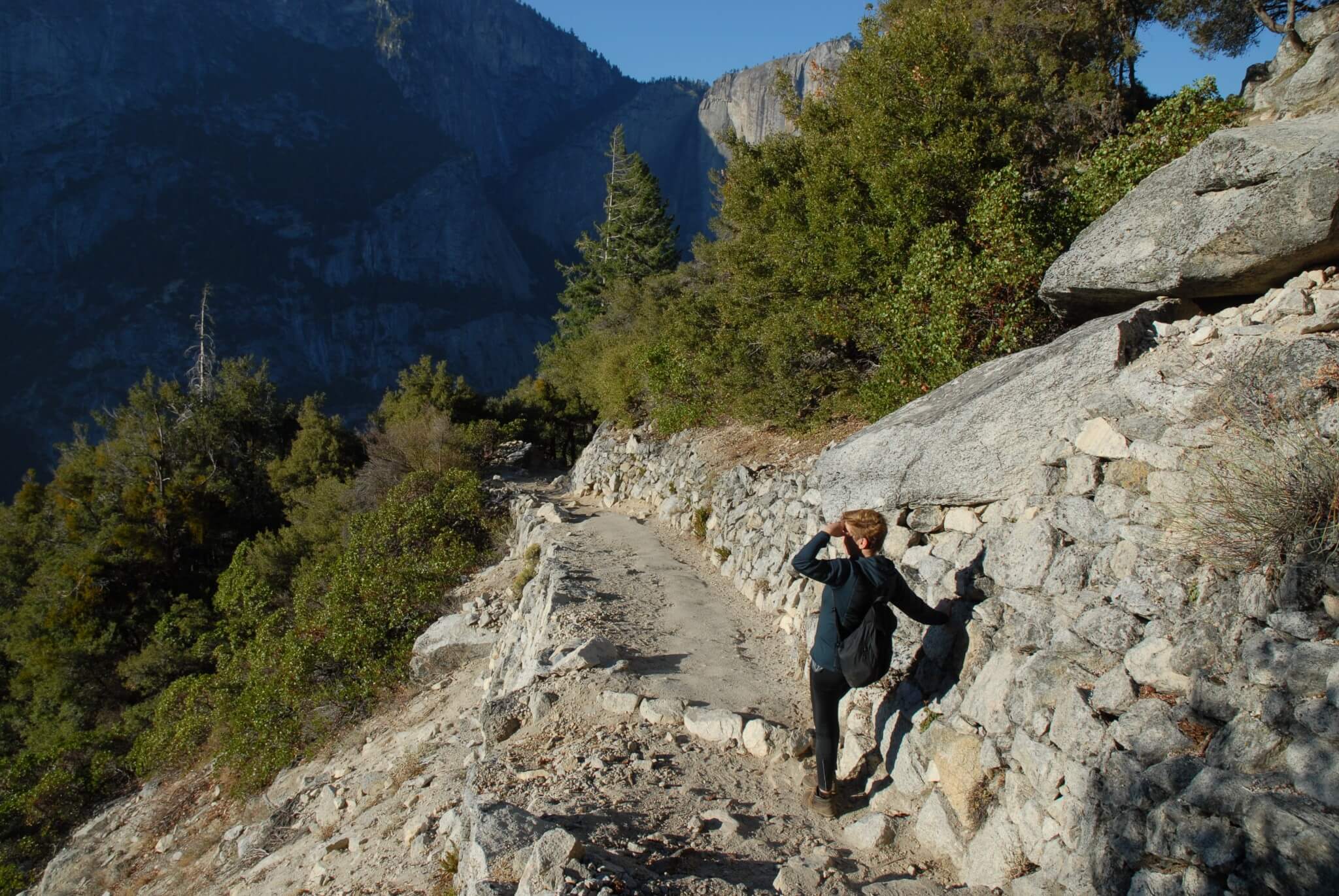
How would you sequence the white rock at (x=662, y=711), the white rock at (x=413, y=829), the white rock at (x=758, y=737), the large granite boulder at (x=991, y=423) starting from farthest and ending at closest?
the white rock at (x=662, y=711)
the white rock at (x=413, y=829)
the white rock at (x=758, y=737)
the large granite boulder at (x=991, y=423)

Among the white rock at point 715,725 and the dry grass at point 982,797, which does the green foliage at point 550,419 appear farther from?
the dry grass at point 982,797

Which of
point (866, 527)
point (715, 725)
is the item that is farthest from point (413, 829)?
point (866, 527)

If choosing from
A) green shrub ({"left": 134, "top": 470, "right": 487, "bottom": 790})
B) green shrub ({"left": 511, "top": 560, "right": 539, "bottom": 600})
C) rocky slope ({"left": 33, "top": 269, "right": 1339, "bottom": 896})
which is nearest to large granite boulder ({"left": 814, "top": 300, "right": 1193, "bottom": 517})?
rocky slope ({"left": 33, "top": 269, "right": 1339, "bottom": 896})

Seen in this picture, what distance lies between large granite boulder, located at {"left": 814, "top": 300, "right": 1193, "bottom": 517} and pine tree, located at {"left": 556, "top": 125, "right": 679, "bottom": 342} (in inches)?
1090

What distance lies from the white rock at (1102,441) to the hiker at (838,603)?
1417 mm

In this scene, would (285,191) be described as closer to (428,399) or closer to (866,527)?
(428,399)

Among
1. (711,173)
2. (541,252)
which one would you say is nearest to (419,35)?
(541,252)

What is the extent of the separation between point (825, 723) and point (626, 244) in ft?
106

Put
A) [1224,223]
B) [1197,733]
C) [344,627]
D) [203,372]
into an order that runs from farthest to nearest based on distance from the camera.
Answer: [203,372]
[344,627]
[1224,223]
[1197,733]

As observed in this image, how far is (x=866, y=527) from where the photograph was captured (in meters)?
4.81

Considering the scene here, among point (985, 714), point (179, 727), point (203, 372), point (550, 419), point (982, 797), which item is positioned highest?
point (203, 372)

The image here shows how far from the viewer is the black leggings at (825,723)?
4.75 metres

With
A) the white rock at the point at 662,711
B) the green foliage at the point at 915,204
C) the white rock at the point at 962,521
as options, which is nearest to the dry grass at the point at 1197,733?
the white rock at the point at 962,521

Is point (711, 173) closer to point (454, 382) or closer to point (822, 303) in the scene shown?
point (822, 303)
